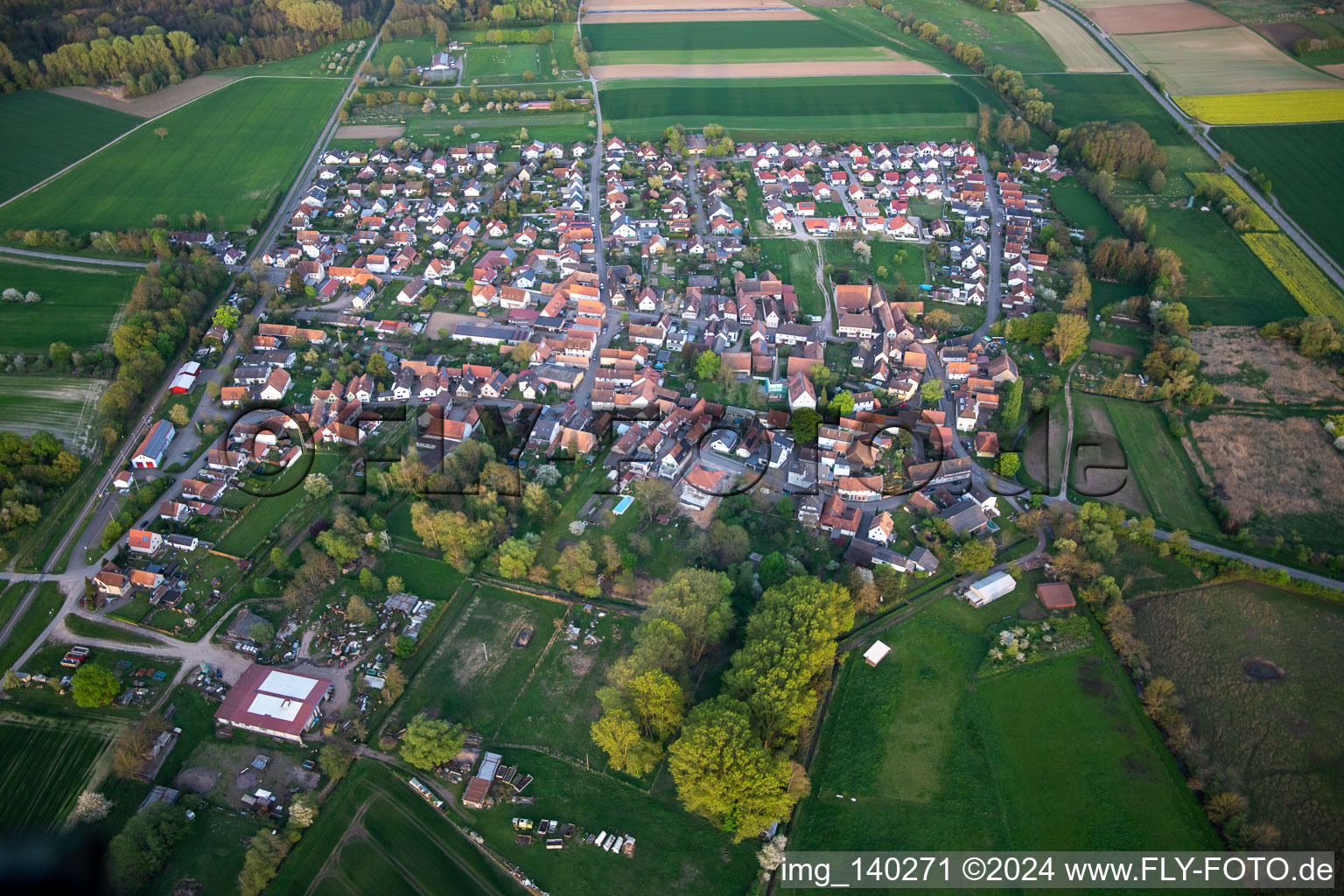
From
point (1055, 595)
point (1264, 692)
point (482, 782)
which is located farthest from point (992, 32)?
point (482, 782)

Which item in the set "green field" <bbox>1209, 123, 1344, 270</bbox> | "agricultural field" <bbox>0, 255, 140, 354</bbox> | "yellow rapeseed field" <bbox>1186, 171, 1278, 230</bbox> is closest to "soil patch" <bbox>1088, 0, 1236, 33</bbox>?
"green field" <bbox>1209, 123, 1344, 270</bbox>

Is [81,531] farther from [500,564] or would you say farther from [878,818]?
[878,818]

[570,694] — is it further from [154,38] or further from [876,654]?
[154,38]

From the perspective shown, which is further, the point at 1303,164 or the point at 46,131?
the point at 46,131

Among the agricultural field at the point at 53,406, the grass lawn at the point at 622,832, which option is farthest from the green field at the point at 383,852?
the agricultural field at the point at 53,406

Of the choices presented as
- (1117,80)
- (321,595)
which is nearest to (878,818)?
(321,595)

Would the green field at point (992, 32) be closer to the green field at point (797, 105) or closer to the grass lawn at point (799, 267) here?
the green field at point (797, 105)

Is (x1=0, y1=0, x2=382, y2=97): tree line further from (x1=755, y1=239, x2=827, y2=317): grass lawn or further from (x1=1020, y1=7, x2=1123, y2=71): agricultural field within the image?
(x1=1020, y1=7, x2=1123, y2=71): agricultural field
